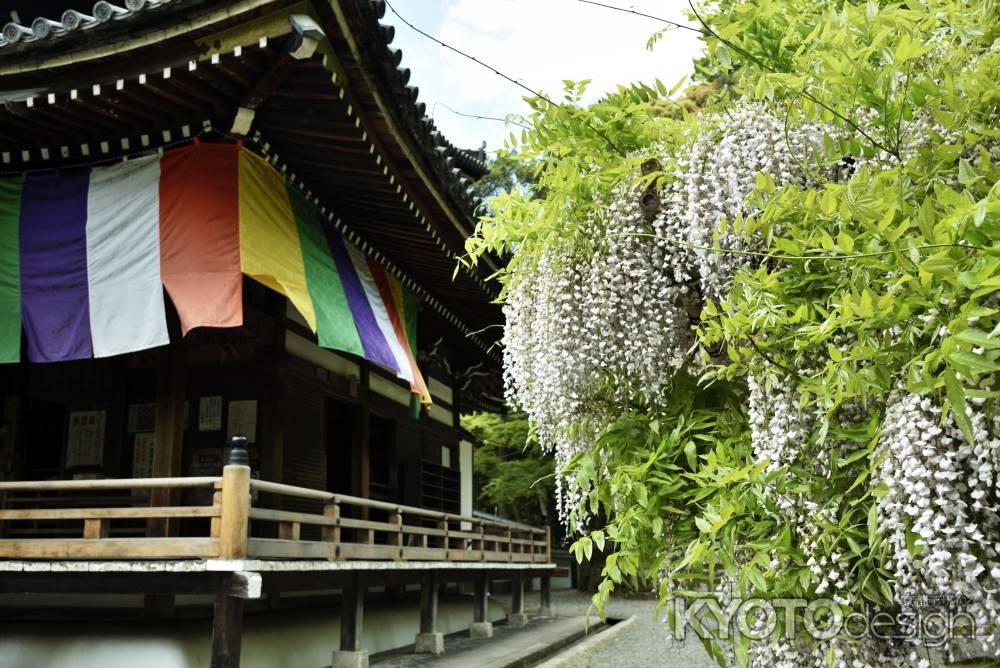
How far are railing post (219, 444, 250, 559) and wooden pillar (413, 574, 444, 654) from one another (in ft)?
13.9

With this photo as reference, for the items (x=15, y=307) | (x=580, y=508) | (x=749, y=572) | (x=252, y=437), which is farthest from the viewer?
(x=252, y=437)

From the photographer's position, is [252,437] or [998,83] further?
[252,437]

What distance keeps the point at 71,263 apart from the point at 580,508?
4.87 m

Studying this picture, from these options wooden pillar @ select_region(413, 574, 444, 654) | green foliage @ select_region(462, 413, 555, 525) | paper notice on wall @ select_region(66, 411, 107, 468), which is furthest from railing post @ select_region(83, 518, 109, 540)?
green foliage @ select_region(462, 413, 555, 525)

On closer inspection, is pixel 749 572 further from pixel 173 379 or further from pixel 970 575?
pixel 173 379

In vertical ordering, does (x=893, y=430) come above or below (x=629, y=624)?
above

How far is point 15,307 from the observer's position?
6.31 metres

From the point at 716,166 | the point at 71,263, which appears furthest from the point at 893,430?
the point at 71,263

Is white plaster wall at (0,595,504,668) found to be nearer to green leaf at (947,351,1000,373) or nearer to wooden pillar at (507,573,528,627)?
green leaf at (947,351,1000,373)

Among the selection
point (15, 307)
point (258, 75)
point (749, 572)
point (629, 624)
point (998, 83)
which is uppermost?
point (258, 75)

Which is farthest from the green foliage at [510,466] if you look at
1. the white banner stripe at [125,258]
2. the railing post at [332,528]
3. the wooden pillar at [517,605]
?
the white banner stripe at [125,258]

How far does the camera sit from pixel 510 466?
73.0ft

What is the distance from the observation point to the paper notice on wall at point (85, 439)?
312 inches

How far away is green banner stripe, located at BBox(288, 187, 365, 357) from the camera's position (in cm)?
716
